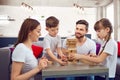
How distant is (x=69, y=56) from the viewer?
1979mm

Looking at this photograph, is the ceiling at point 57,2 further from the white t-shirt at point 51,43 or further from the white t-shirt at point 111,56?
the white t-shirt at point 111,56

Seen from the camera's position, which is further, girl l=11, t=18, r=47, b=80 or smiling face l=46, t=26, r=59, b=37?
smiling face l=46, t=26, r=59, b=37

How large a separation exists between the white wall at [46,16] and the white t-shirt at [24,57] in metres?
6.37

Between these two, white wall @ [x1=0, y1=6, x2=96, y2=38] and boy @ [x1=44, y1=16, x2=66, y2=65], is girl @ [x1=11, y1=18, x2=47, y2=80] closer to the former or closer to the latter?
boy @ [x1=44, y1=16, x2=66, y2=65]

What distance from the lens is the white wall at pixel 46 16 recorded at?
8.07 meters

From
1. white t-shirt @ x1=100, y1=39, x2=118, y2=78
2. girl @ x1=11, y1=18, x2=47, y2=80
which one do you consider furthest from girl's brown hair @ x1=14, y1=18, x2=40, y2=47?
white t-shirt @ x1=100, y1=39, x2=118, y2=78

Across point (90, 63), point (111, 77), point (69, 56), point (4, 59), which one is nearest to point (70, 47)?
point (69, 56)

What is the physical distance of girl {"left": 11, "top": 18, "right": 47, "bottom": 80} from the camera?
5.24ft

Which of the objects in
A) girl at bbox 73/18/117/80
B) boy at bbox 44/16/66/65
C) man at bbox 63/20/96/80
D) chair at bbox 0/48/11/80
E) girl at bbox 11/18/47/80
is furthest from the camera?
chair at bbox 0/48/11/80

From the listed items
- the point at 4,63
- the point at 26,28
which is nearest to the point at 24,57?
the point at 26,28

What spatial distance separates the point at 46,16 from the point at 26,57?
6743 mm

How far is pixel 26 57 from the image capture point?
1678 mm

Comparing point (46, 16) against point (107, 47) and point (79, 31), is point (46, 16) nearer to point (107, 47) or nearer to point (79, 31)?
point (79, 31)

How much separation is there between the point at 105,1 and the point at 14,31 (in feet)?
11.9
